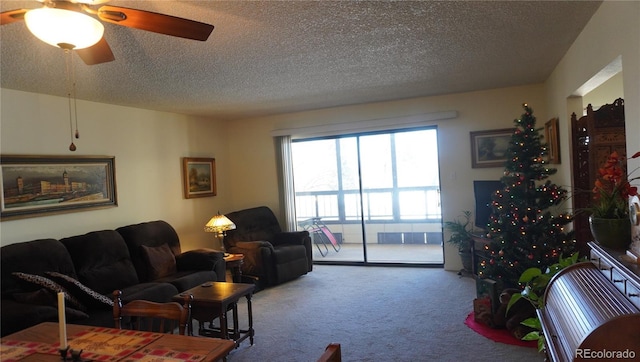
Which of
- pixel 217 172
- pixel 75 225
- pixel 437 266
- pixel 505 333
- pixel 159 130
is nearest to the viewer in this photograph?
pixel 505 333

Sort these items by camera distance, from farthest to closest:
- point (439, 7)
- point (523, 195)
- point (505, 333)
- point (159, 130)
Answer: point (159, 130) < point (523, 195) < point (505, 333) < point (439, 7)

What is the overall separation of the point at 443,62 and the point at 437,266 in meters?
3.12

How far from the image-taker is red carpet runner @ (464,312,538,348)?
311 cm

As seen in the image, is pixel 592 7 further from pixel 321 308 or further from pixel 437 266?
pixel 437 266

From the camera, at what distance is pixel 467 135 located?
5426mm

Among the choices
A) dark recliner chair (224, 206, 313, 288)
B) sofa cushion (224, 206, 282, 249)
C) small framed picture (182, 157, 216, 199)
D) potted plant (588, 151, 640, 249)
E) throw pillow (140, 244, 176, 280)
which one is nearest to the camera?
potted plant (588, 151, 640, 249)

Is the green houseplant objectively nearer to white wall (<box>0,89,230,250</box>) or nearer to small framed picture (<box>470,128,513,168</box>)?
small framed picture (<box>470,128,513,168</box>)

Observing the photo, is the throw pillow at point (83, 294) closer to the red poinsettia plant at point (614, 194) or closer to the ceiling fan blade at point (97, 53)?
the ceiling fan blade at point (97, 53)

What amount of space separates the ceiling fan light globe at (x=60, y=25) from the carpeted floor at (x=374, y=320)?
255 centimetres

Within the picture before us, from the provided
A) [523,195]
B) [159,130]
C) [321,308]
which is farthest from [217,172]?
[523,195]

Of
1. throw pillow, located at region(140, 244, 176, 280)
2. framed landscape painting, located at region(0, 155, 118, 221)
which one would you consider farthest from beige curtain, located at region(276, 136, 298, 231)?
framed landscape painting, located at region(0, 155, 118, 221)

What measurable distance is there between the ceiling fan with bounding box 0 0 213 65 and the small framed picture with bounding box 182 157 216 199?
3.97 m

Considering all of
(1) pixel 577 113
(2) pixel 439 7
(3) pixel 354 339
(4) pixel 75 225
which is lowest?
(3) pixel 354 339

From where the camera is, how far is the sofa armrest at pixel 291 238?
572 centimetres
